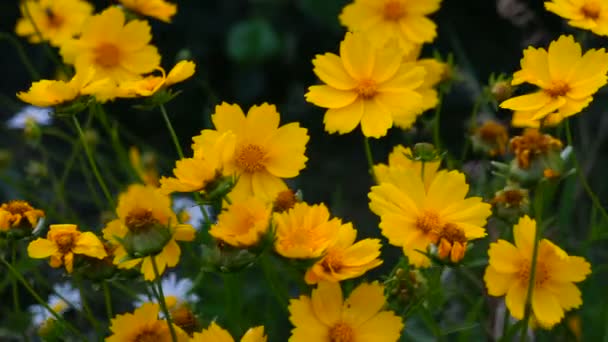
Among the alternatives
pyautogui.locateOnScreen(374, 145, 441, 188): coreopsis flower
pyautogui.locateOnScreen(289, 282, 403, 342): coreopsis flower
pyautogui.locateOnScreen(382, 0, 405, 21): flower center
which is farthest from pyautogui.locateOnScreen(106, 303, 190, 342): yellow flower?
pyautogui.locateOnScreen(382, 0, 405, 21): flower center

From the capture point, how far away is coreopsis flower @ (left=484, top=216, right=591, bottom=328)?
2.79 ft

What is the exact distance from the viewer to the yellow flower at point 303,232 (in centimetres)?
78

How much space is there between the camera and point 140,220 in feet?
2.65

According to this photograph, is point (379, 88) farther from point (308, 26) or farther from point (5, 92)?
point (5, 92)

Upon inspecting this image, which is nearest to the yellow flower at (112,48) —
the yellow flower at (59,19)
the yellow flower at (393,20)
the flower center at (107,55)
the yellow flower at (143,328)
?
the flower center at (107,55)

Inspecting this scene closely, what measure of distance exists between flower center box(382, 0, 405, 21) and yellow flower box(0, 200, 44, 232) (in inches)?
18.2

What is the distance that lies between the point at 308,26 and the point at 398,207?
65.3 inches

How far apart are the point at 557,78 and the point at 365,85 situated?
180 millimetres

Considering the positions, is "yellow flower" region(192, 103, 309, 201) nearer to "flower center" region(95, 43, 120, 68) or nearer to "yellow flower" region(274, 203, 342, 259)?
"yellow flower" region(274, 203, 342, 259)

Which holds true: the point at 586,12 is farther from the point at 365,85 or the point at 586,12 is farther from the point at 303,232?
the point at 303,232

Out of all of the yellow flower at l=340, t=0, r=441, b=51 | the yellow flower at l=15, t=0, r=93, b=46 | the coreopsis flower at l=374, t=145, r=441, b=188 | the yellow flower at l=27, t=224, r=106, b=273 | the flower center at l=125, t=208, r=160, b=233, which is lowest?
the coreopsis flower at l=374, t=145, r=441, b=188

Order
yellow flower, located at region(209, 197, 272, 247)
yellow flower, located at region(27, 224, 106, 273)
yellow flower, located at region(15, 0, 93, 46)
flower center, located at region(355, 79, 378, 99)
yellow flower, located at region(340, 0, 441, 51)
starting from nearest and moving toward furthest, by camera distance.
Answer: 1. yellow flower, located at region(209, 197, 272, 247)
2. yellow flower, located at region(27, 224, 106, 273)
3. flower center, located at region(355, 79, 378, 99)
4. yellow flower, located at region(340, 0, 441, 51)
5. yellow flower, located at region(15, 0, 93, 46)

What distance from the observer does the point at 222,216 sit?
2.56ft

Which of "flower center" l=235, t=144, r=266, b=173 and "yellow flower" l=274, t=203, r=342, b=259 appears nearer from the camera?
"yellow flower" l=274, t=203, r=342, b=259
